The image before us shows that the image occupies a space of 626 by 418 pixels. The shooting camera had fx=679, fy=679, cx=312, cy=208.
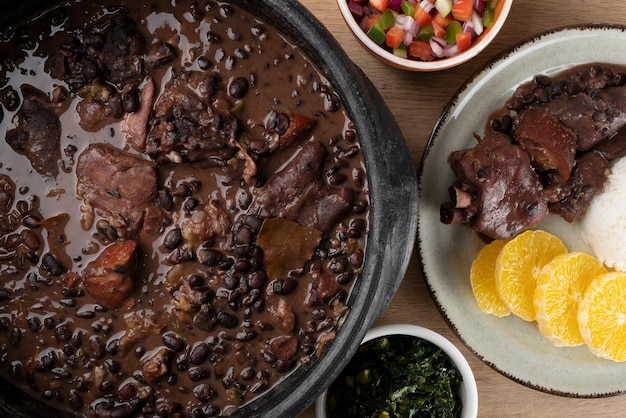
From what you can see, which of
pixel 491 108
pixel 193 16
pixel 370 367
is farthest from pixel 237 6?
pixel 370 367

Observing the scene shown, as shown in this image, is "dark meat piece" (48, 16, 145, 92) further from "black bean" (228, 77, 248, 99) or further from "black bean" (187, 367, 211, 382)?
"black bean" (187, 367, 211, 382)

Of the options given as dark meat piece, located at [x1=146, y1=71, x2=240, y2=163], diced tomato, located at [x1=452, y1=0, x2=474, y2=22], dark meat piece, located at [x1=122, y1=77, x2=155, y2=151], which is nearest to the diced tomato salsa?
diced tomato, located at [x1=452, y1=0, x2=474, y2=22]

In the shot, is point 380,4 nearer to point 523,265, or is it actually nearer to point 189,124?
point 189,124

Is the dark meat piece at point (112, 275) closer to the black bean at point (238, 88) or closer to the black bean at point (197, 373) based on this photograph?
the black bean at point (197, 373)

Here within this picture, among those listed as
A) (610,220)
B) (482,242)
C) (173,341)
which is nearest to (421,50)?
(482,242)

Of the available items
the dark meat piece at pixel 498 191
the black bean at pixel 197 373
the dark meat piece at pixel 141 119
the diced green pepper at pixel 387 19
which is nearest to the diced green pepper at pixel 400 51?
the diced green pepper at pixel 387 19

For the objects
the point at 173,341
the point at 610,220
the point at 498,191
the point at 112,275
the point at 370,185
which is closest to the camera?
the point at 370,185

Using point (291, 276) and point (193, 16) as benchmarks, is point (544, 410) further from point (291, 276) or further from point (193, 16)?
point (193, 16)
